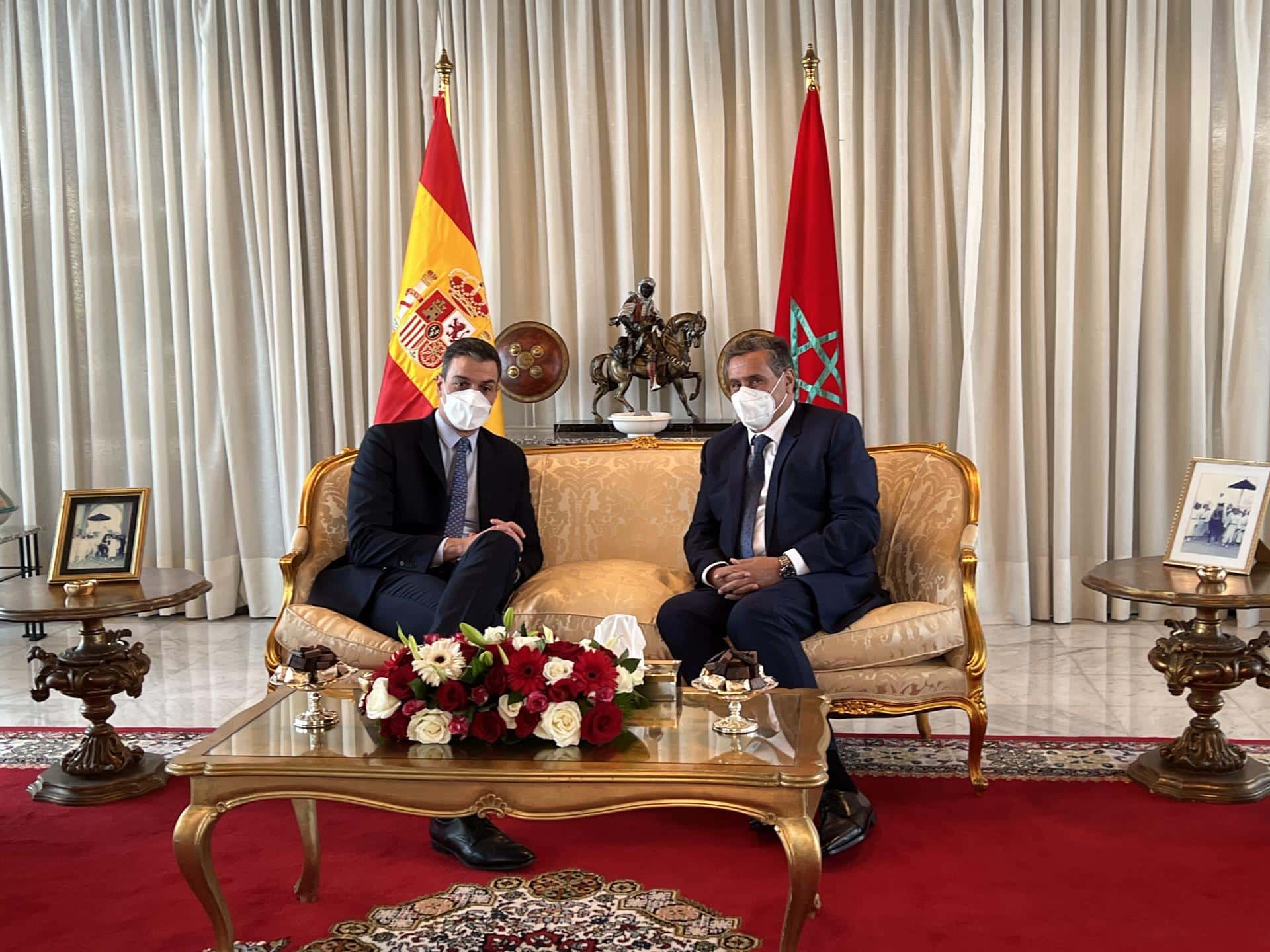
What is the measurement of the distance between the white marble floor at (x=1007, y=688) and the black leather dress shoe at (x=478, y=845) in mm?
1499

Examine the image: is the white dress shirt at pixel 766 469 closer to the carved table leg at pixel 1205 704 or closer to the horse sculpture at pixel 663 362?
the carved table leg at pixel 1205 704

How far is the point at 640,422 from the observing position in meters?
4.92

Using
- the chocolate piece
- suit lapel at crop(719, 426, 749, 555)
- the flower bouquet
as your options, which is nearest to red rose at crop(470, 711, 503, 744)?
the flower bouquet

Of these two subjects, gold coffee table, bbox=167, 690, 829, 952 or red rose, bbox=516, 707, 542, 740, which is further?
red rose, bbox=516, 707, 542, 740

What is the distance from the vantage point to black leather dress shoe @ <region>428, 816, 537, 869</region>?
8.83 ft

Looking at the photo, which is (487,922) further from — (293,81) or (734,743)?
(293,81)

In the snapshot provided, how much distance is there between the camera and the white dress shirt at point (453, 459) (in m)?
3.63

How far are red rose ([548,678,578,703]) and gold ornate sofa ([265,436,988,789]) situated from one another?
106 centimetres

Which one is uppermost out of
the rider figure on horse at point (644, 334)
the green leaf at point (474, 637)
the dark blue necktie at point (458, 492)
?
the rider figure on horse at point (644, 334)

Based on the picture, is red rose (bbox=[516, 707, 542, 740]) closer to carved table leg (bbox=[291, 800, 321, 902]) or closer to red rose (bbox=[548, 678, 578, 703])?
red rose (bbox=[548, 678, 578, 703])

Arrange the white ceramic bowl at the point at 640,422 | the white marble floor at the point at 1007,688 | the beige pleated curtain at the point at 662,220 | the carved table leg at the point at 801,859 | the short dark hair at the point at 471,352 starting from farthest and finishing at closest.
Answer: the beige pleated curtain at the point at 662,220 → the white ceramic bowl at the point at 640,422 → the white marble floor at the point at 1007,688 → the short dark hair at the point at 471,352 → the carved table leg at the point at 801,859

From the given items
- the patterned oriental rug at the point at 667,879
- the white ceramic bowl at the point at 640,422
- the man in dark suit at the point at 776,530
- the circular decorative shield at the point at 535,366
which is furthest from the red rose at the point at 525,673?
the circular decorative shield at the point at 535,366

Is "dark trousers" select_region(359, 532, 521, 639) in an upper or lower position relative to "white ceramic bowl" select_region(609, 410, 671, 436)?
lower

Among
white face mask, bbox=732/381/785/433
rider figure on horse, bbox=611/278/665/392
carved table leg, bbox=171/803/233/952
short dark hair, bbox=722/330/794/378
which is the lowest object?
carved table leg, bbox=171/803/233/952
